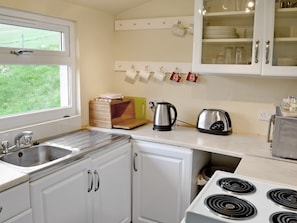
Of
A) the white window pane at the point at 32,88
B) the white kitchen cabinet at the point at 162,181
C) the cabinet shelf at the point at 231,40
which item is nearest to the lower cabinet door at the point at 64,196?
the white kitchen cabinet at the point at 162,181

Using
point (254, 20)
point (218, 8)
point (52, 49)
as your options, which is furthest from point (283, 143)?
point (52, 49)

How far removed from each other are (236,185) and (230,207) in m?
0.24

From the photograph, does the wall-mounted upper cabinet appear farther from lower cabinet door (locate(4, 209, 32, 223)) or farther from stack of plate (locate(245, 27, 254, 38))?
lower cabinet door (locate(4, 209, 32, 223))

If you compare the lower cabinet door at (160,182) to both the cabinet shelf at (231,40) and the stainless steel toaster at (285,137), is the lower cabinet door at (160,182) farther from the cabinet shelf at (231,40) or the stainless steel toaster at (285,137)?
the cabinet shelf at (231,40)

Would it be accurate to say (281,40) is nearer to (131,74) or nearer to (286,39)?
(286,39)

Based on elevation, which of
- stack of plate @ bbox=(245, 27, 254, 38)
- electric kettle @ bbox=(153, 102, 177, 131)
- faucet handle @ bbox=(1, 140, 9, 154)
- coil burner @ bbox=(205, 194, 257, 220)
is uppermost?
stack of plate @ bbox=(245, 27, 254, 38)

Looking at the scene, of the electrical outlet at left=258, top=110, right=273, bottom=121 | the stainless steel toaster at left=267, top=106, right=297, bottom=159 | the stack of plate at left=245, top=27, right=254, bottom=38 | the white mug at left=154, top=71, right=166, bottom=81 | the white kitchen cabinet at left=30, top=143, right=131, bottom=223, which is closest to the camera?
the white kitchen cabinet at left=30, top=143, right=131, bottom=223

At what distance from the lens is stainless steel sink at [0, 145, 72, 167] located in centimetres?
195

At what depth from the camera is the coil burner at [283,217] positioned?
42.9 inches

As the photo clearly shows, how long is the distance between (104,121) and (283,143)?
4.77 feet

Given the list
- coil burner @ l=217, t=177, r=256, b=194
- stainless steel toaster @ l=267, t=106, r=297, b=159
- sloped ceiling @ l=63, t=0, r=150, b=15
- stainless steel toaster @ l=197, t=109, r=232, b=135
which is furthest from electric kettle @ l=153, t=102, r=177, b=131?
coil burner @ l=217, t=177, r=256, b=194

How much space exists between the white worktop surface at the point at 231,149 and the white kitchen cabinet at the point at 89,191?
163mm

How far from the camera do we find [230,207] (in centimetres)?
117

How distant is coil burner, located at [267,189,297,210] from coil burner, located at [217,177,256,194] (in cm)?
8
